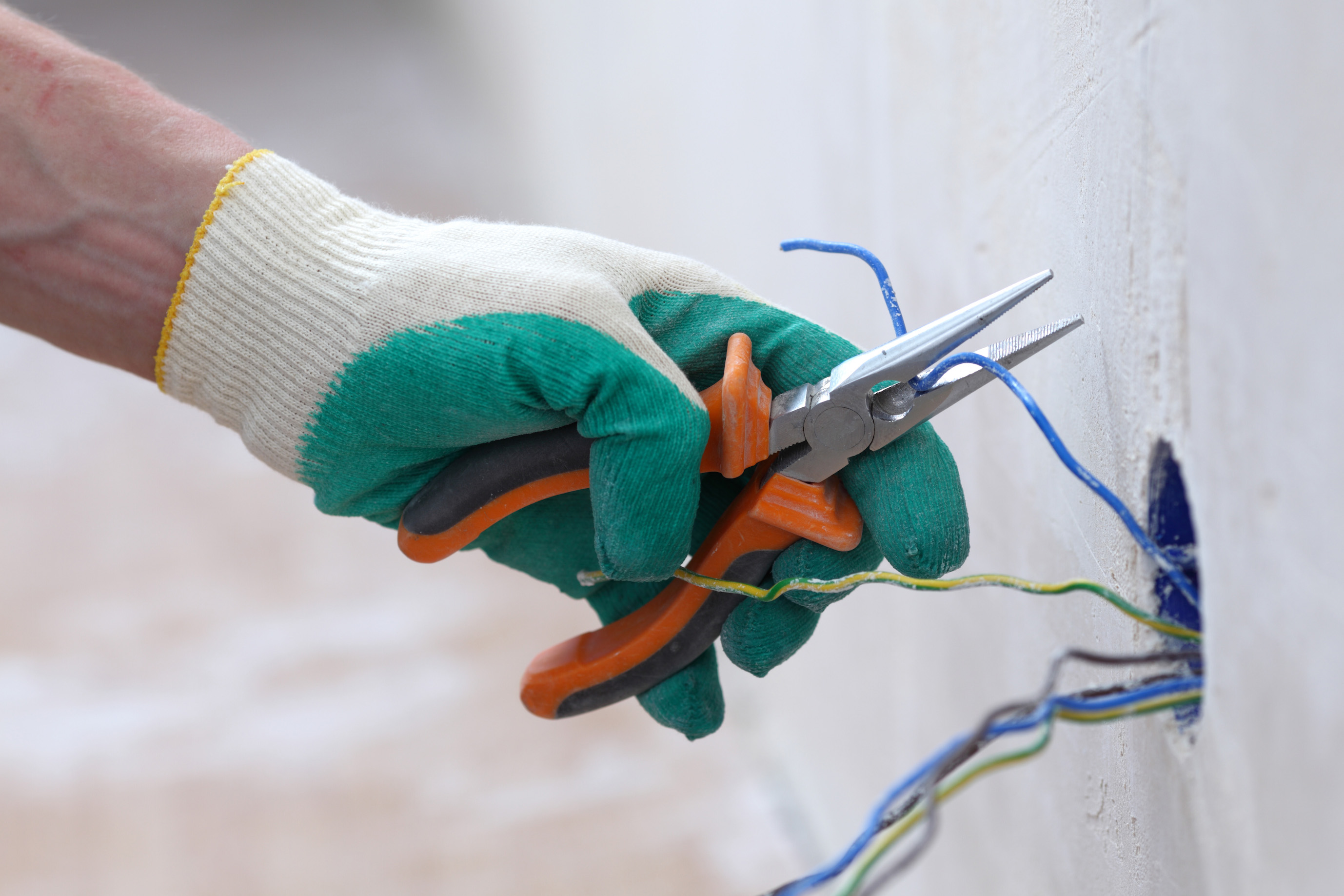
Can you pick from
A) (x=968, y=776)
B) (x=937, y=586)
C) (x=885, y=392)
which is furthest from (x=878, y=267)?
(x=968, y=776)

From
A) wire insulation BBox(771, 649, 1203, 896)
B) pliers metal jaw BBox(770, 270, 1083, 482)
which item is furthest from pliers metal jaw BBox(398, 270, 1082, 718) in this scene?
wire insulation BBox(771, 649, 1203, 896)

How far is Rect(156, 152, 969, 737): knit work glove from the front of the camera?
1.75ft

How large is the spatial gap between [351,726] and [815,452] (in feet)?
3.85

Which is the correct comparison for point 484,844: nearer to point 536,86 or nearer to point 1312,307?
point 1312,307

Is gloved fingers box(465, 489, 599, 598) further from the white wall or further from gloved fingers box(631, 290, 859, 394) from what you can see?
the white wall

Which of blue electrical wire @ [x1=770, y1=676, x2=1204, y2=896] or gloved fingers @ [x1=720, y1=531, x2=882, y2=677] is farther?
gloved fingers @ [x1=720, y1=531, x2=882, y2=677]

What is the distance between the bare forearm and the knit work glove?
3 cm

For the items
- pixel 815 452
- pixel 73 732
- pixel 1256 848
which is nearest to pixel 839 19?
pixel 815 452

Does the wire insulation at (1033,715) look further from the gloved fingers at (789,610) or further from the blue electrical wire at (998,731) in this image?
the gloved fingers at (789,610)

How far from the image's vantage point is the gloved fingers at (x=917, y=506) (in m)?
0.52

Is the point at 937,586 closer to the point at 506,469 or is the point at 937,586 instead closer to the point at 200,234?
the point at 506,469

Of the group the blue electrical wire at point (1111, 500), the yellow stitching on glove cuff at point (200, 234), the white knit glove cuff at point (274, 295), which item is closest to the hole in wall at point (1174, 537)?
the blue electrical wire at point (1111, 500)

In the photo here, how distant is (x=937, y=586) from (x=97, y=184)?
54 cm

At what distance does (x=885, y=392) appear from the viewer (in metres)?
0.53
